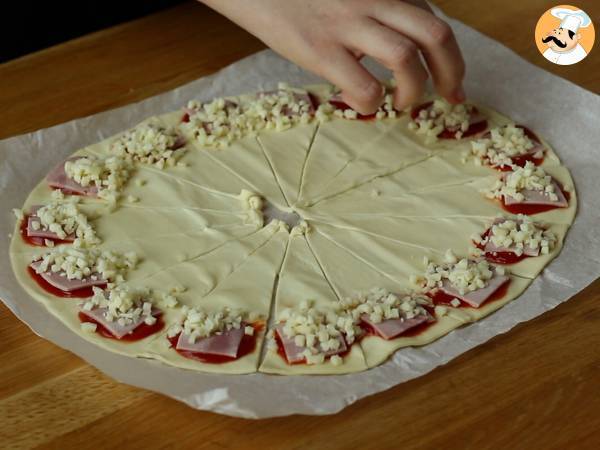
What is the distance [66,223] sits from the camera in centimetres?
176

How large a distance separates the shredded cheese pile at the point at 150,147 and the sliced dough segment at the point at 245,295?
33 cm

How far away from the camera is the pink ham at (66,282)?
1632mm

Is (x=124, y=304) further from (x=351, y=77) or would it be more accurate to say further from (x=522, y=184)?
(x=522, y=184)

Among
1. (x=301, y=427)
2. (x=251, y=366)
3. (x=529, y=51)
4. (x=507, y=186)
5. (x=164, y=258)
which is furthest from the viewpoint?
(x=529, y=51)

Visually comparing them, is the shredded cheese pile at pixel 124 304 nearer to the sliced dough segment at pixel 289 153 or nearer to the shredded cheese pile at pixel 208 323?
the shredded cheese pile at pixel 208 323

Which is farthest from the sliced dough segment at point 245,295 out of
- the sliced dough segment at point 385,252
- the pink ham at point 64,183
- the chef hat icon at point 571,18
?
the chef hat icon at point 571,18

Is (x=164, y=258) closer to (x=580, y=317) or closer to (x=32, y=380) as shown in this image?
(x=32, y=380)

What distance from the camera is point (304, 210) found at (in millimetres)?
1827

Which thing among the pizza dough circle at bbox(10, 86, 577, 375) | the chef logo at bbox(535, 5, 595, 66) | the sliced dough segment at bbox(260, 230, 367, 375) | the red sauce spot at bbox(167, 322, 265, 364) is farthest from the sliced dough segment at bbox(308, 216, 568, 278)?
the chef logo at bbox(535, 5, 595, 66)

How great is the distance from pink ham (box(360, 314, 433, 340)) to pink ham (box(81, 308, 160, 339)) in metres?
0.38

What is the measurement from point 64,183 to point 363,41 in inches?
26.8

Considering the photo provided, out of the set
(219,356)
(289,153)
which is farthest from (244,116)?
(219,356)

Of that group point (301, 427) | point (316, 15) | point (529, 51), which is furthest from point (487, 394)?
point (529, 51)

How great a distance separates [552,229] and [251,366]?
67 centimetres
